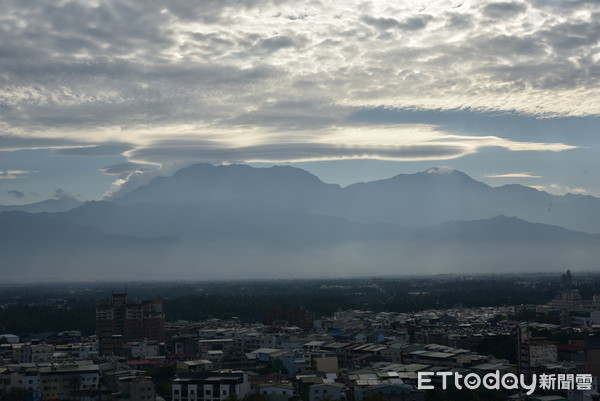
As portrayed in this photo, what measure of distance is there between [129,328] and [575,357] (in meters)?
28.6

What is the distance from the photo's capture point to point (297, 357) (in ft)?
135
